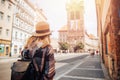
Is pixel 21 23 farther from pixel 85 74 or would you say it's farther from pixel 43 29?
pixel 43 29

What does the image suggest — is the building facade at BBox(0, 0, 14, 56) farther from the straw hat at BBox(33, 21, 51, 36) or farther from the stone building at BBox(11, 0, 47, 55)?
the straw hat at BBox(33, 21, 51, 36)

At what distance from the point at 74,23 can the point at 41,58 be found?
105002 millimetres

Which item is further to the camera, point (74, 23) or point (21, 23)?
point (74, 23)

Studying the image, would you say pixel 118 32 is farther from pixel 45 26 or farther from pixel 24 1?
pixel 24 1

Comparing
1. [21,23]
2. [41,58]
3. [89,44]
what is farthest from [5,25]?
[89,44]

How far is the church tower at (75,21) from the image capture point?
99.7 metres

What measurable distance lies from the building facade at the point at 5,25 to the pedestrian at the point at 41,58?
28.4m

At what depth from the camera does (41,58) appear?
237cm

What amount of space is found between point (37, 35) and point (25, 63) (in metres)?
0.45

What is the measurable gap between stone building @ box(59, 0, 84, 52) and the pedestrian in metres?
94.8

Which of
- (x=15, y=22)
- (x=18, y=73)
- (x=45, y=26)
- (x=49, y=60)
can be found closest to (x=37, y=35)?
(x=45, y=26)

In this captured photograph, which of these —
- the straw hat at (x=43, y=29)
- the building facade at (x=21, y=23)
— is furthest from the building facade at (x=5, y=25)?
the straw hat at (x=43, y=29)

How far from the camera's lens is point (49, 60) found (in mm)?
2352

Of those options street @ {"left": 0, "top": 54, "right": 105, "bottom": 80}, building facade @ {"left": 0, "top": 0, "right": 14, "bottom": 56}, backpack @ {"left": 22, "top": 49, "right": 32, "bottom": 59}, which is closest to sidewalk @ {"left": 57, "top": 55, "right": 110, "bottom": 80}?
street @ {"left": 0, "top": 54, "right": 105, "bottom": 80}
